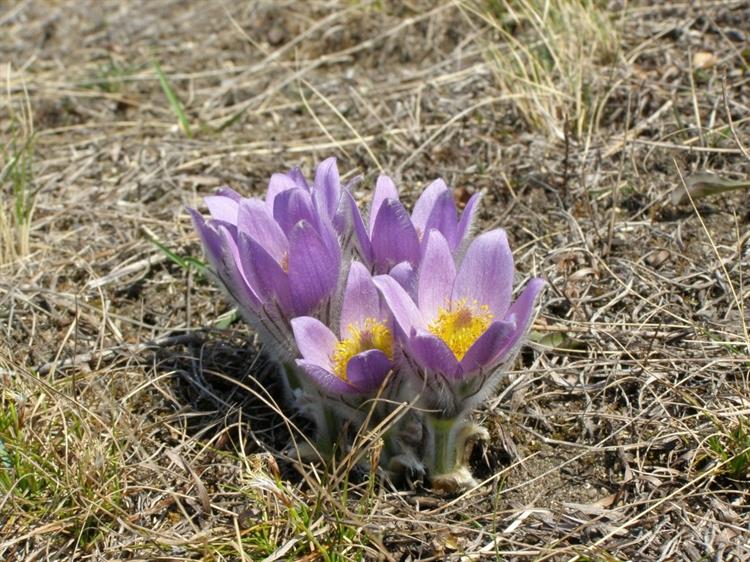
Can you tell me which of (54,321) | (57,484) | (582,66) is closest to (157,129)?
(54,321)

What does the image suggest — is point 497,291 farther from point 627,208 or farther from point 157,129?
point 157,129

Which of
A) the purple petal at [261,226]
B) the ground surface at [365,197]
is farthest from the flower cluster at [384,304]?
the ground surface at [365,197]

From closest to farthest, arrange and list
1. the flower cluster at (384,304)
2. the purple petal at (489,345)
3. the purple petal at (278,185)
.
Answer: the purple petal at (489,345), the flower cluster at (384,304), the purple petal at (278,185)

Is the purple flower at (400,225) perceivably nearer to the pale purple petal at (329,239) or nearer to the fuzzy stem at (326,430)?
the pale purple petal at (329,239)

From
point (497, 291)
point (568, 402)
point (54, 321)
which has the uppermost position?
point (497, 291)

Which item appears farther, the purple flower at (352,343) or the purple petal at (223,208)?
the purple petal at (223,208)

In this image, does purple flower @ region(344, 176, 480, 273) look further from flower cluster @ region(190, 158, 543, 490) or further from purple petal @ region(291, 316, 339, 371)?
purple petal @ region(291, 316, 339, 371)
